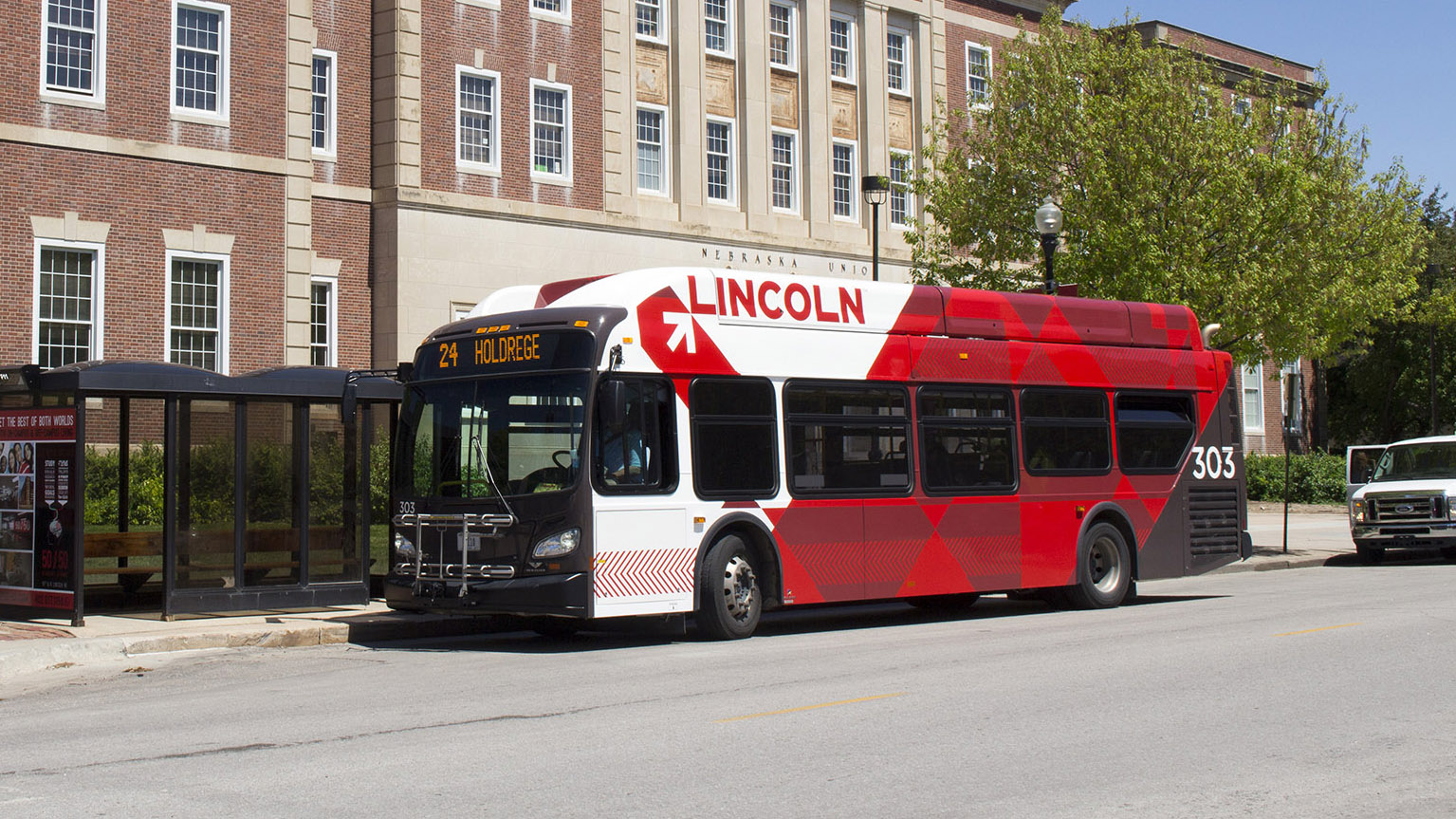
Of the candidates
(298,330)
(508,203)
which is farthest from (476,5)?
(298,330)

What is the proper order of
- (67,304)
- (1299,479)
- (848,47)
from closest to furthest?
(67,304) < (848,47) < (1299,479)

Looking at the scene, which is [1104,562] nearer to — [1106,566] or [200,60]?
[1106,566]

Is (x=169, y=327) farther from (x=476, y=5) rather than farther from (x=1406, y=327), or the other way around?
(x=1406, y=327)

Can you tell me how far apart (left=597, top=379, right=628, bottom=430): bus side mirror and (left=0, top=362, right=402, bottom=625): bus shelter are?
3.25 m

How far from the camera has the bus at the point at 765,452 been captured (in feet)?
42.2

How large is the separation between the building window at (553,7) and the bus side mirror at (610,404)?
69.4 ft

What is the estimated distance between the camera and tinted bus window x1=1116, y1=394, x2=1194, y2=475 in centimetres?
1725

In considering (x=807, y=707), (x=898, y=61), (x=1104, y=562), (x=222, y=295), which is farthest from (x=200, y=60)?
(x=807, y=707)

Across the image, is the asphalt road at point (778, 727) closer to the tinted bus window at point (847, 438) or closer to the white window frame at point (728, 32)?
the tinted bus window at point (847, 438)

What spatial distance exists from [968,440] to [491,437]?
17.0 feet

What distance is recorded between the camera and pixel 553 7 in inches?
1275

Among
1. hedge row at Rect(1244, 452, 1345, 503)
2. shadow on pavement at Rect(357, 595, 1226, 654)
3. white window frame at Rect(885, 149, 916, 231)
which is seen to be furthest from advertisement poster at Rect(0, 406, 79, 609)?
hedge row at Rect(1244, 452, 1345, 503)

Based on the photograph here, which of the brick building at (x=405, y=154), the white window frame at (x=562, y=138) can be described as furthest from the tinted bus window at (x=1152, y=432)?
the white window frame at (x=562, y=138)

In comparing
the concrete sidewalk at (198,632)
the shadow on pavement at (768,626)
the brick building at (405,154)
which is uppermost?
the brick building at (405,154)
